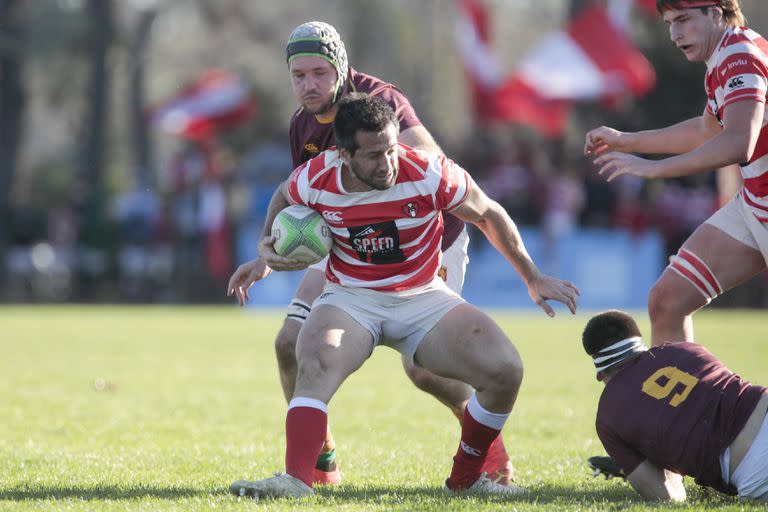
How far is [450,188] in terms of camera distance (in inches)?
229

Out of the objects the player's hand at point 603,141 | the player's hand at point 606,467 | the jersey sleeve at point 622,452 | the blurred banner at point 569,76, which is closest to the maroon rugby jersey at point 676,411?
the jersey sleeve at point 622,452

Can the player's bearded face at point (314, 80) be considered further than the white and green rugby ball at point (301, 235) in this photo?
Yes

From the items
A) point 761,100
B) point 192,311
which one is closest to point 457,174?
point 761,100

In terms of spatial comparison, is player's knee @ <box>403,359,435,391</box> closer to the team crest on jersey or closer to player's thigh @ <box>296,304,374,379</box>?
player's thigh @ <box>296,304,374,379</box>

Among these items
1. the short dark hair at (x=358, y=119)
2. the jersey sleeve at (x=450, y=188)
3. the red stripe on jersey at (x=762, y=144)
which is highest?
the short dark hair at (x=358, y=119)

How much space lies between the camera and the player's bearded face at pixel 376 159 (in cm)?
554

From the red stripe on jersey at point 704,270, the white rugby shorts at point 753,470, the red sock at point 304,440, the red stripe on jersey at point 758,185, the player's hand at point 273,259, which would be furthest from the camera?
the red stripe on jersey at point 704,270

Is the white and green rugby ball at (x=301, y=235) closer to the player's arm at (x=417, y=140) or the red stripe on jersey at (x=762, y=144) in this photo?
the player's arm at (x=417, y=140)

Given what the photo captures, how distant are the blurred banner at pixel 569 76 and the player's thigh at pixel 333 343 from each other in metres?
→ 19.1

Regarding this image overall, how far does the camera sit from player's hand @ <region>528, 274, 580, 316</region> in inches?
228

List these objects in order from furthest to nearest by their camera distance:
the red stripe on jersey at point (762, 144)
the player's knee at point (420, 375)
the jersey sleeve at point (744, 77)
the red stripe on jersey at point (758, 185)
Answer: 1. the player's knee at point (420, 375)
2. the red stripe on jersey at point (758, 185)
3. the red stripe on jersey at point (762, 144)
4. the jersey sleeve at point (744, 77)

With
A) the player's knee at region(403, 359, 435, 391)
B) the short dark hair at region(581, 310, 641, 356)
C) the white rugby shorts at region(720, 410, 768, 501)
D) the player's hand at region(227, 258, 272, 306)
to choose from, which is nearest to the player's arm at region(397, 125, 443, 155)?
the player's hand at region(227, 258, 272, 306)

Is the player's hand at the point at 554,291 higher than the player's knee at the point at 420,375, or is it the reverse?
the player's hand at the point at 554,291

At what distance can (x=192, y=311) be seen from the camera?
2283 cm
